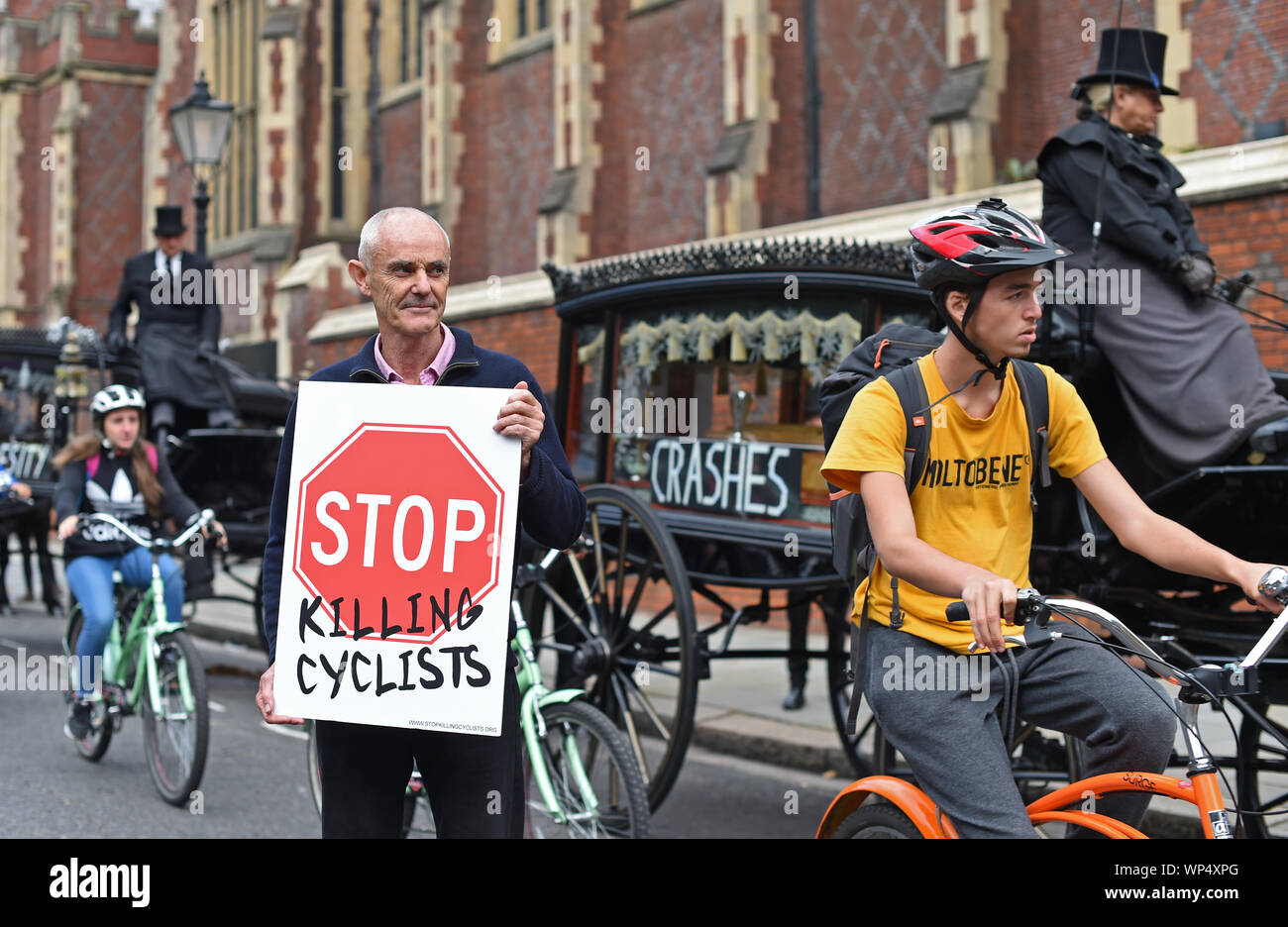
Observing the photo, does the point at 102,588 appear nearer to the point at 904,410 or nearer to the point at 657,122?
the point at 904,410

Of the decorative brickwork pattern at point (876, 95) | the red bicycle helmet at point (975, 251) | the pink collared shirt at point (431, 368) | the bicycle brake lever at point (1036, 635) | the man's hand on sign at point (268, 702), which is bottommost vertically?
the man's hand on sign at point (268, 702)

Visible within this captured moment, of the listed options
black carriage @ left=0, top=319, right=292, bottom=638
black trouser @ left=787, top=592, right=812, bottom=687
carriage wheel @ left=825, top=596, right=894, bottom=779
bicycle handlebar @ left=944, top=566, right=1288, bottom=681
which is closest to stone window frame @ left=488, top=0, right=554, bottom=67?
black carriage @ left=0, top=319, right=292, bottom=638

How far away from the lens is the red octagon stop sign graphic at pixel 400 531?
9.50 feet

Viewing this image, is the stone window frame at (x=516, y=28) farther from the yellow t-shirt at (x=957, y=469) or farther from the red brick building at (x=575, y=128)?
the yellow t-shirt at (x=957, y=469)

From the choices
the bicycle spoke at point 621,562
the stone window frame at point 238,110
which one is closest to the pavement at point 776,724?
the bicycle spoke at point 621,562

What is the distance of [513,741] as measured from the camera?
305 cm

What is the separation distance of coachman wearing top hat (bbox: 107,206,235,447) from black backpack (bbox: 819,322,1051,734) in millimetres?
7459

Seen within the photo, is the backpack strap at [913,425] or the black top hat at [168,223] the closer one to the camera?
the backpack strap at [913,425]

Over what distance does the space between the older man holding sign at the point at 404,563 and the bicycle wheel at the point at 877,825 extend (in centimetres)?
79

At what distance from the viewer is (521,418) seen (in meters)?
2.86

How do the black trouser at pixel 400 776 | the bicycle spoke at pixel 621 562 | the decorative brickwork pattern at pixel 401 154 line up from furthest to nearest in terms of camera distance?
1. the decorative brickwork pattern at pixel 401 154
2. the bicycle spoke at pixel 621 562
3. the black trouser at pixel 400 776

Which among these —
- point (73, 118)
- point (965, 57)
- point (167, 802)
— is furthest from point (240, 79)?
point (167, 802)

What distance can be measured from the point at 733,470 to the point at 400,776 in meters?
3.29
